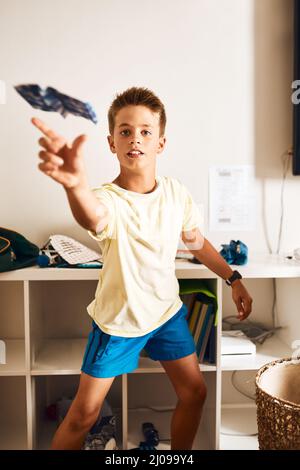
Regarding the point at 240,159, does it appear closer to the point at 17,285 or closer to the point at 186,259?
the point at 186,259

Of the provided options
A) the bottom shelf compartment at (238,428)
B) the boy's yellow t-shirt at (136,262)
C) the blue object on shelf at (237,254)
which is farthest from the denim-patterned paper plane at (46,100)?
the bottom shelf compartment at (238,428)

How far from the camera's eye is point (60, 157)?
2.79 feet

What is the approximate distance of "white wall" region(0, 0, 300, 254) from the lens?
5.49ft

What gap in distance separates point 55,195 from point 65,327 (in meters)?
0.53

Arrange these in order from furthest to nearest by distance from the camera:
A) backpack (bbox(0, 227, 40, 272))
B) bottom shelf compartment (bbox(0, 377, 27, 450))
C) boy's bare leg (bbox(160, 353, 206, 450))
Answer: bottom shelf compartment (bbox(0, 377, 27, 450)), backpack (bbox(0, 227, 40, 272)), boy's bare leg (bbox(160, 353, 206, 450))

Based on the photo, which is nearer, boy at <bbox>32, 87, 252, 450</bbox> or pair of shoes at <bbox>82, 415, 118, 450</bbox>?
boy at <bbox>32, 87, 252, 450</bbox>

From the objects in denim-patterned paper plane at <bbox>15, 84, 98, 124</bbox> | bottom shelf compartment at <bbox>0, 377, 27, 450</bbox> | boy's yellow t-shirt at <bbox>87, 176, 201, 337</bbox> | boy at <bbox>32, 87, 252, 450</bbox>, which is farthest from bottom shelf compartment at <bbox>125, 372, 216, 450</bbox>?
denim-patterned paper plane at <bbox>15, 84, 98, 124</bbox>

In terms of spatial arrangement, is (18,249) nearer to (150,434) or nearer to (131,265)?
(131,265)

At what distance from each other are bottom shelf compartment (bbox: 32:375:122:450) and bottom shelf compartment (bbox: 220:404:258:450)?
15.5 inches

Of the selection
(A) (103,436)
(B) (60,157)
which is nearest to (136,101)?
(B) (60,157)

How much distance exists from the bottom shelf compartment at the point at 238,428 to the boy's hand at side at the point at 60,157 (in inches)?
46.2

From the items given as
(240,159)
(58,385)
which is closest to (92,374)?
(58,385)

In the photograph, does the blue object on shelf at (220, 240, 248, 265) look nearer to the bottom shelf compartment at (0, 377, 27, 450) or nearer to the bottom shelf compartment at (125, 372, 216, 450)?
the bottom shelf compartment at (125, 372, 216, 450)

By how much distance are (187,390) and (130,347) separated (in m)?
0.24
